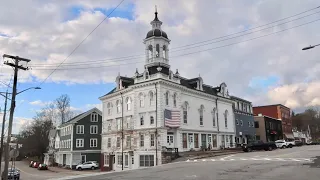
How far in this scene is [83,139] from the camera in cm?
6562

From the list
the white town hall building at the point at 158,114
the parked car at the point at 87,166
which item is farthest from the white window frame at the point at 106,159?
the parked car at the point at 87,166

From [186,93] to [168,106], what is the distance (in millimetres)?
5251

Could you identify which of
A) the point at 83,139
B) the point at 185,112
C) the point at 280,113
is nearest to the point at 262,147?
the point at 185,112

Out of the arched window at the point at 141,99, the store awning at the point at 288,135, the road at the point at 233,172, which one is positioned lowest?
the road at the point at 233,172

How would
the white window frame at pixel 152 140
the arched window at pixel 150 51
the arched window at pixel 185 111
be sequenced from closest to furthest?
1. the white window frame at pixel 152 140
2. the arched window at pixel 185 111
3. the arched window at pixel 150 51

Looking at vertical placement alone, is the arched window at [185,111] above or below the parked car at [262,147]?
above

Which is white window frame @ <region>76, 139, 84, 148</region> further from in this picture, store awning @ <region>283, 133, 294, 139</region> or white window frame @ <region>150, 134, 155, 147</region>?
store awning @ <region>283, 133, 294, 139</region>

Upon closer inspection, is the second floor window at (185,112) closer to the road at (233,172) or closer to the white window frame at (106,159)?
the white window frame at (106,159)

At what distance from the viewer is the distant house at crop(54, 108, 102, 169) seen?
64.2 meters

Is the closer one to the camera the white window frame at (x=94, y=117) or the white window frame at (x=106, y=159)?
the white window frame at (x=106, y=159)

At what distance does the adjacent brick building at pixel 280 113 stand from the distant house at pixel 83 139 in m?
45.8

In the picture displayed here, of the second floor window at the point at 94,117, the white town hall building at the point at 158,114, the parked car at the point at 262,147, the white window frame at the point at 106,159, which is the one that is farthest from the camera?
the second floor window at the point at 94,117

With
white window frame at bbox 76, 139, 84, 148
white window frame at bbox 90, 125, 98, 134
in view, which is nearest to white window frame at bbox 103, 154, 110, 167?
white window frame at bbox 76, 139, 84, 148

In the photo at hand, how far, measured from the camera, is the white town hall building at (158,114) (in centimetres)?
4250
